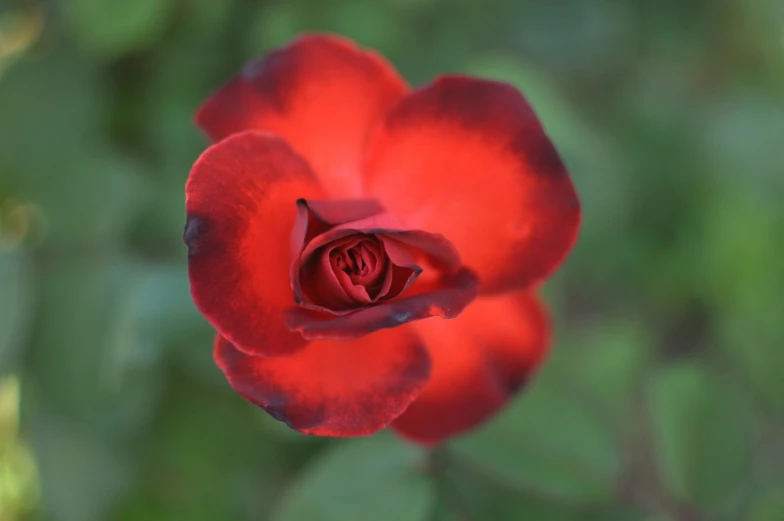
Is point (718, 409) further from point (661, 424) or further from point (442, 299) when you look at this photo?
point (442, 299)

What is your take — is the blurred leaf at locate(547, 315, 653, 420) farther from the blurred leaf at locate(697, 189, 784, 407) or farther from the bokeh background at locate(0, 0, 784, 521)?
the blurred leaf at locate(697, 189, 784, 407)

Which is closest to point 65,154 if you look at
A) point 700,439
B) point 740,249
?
point 700,439

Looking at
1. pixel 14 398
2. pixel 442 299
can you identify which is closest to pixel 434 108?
pixel 442 299

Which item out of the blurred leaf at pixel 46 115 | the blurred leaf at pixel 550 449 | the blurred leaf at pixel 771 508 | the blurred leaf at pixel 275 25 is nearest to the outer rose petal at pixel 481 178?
the blurred leaf at pixel 550 449

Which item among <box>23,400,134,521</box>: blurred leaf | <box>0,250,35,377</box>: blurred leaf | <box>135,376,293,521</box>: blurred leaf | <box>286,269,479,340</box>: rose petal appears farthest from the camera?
<box>135,376,293,521</box>: blurred leaf

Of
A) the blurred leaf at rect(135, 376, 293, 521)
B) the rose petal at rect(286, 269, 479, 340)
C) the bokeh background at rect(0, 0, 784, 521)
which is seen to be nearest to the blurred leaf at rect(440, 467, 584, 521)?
the bokeh background at rect(0, 0, 784, 521)

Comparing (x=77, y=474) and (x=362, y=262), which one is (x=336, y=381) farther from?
(x=77, y=474)

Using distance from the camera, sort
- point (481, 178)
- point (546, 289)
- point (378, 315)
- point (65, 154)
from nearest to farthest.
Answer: point (378, 315)
point (481, 178)
point (546, 289)
point (65, 154)
